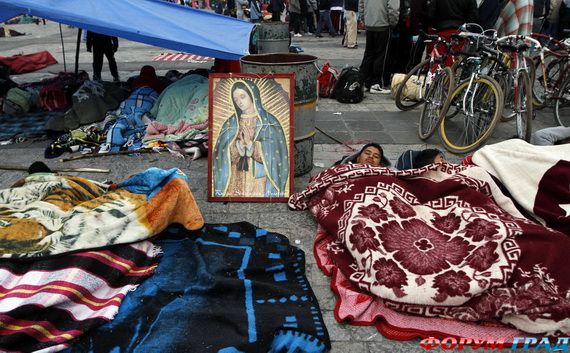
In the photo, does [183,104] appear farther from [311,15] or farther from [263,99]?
[311,15]

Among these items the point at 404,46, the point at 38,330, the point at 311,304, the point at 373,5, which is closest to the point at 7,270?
the point at 38,330

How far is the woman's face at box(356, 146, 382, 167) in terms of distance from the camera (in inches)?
147

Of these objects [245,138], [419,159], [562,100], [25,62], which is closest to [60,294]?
[245,138]

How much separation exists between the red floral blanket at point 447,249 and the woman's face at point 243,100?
42.6 inches

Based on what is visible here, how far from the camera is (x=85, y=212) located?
2838mm

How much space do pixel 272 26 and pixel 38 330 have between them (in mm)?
5200

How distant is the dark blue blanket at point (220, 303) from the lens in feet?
7.16

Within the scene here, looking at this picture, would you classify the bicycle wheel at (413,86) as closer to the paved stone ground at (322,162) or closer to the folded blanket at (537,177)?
the paved stone ground at (322,162)

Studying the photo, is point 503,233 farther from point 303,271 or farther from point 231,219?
point 231,219

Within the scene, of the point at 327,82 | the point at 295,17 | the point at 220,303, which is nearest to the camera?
the point at 220,303

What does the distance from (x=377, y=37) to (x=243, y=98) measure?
4.31 metres

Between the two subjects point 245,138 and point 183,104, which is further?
point 183,104

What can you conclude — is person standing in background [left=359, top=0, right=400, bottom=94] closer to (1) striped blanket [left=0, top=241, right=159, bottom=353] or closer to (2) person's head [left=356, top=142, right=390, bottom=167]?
(2) person's head [left=356, top=142, right=390, bottom=167]

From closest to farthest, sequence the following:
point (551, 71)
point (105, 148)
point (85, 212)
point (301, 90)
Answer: point (85, 212), point (301, 90), point (105, 148), point (551, 71)
